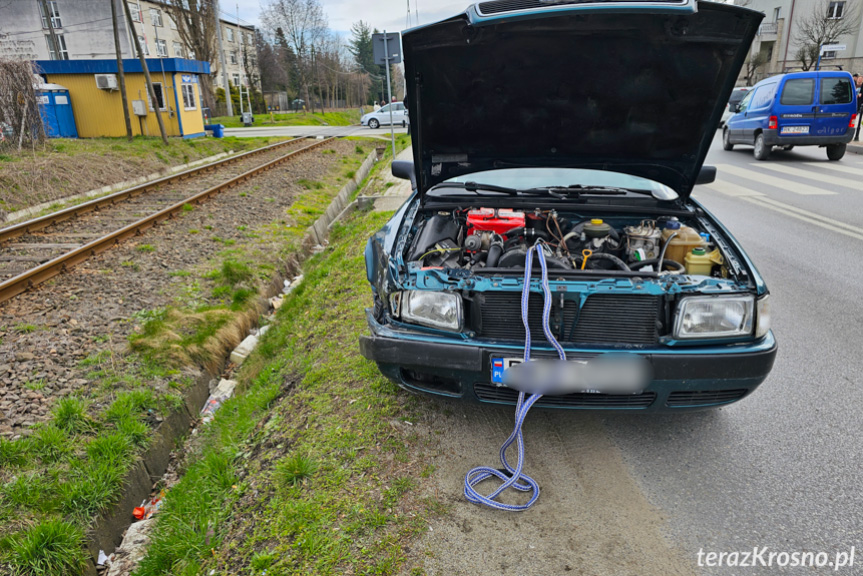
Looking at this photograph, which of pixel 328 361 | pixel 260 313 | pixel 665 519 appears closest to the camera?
pixel 665 519

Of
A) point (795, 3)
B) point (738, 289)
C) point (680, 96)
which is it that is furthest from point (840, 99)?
point (795, 3)

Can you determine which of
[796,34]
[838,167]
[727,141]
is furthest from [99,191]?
[796,34]

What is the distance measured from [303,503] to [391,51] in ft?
37.6

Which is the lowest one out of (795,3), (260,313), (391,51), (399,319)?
(260,313)

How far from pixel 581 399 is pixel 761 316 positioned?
3.21 feet

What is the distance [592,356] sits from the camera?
268 centimetres

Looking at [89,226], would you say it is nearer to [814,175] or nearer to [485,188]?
[485,188]

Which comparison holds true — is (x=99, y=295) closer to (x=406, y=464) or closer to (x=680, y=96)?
(x=406, y=464)

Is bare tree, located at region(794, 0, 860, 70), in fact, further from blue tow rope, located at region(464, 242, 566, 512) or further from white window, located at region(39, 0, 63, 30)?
white window, located at region(39, 0, 63, 30)

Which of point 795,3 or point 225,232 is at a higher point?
point 795,3

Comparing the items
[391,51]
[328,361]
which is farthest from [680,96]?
[391,51]

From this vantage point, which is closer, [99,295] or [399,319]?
[399,319]

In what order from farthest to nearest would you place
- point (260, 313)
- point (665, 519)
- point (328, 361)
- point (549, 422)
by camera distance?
1. point (260, 313)
2. point (328, 361)
3. point (549, 422)
4. point (665, 519)

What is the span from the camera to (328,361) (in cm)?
433
